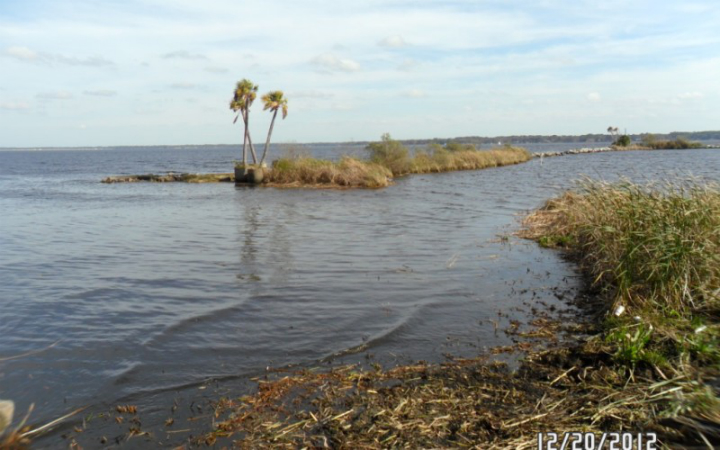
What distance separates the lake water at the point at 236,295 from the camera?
7312 millimetres

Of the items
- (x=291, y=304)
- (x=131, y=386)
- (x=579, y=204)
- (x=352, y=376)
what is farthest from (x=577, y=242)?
(x=131, y=386)

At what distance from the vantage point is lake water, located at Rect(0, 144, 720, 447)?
7312 mm

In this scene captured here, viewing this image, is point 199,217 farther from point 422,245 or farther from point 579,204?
point 579,204

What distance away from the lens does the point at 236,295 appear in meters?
10.9

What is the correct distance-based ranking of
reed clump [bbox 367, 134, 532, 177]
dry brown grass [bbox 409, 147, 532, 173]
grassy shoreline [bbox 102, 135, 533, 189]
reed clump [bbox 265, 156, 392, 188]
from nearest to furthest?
reed clump [bbox 265, 156, 392, 188], grassy shoreline [bbox 102, 135, 533, 189], reed clump [bbox 367, 134, 532, 177], dry brown grass [bbox 409, 147, 532, 173]

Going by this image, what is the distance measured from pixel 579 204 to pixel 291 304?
7.69 m

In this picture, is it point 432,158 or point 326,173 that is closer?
point 326,173

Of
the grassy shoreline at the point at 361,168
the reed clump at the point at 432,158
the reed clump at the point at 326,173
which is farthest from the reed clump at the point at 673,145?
the reed clump at the point at 326,173

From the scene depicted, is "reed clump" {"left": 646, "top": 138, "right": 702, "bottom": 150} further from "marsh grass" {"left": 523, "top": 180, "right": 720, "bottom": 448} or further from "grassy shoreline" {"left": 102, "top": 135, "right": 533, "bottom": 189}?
"marsh grass" {"left": 523, "top": 180, "right": 720, "bottom": 448}

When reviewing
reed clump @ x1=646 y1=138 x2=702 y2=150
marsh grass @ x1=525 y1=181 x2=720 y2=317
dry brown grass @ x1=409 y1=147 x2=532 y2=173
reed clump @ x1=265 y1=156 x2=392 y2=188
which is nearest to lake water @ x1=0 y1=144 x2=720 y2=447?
marsh grass @ x1=525 y1=181 x2=720 y2=317

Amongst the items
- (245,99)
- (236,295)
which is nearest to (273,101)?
(245,99)

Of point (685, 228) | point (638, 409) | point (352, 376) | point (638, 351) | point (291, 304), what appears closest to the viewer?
point (638, 409)

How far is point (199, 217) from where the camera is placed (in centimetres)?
2378

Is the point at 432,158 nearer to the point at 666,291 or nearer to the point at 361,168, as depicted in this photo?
the point at 361,168
